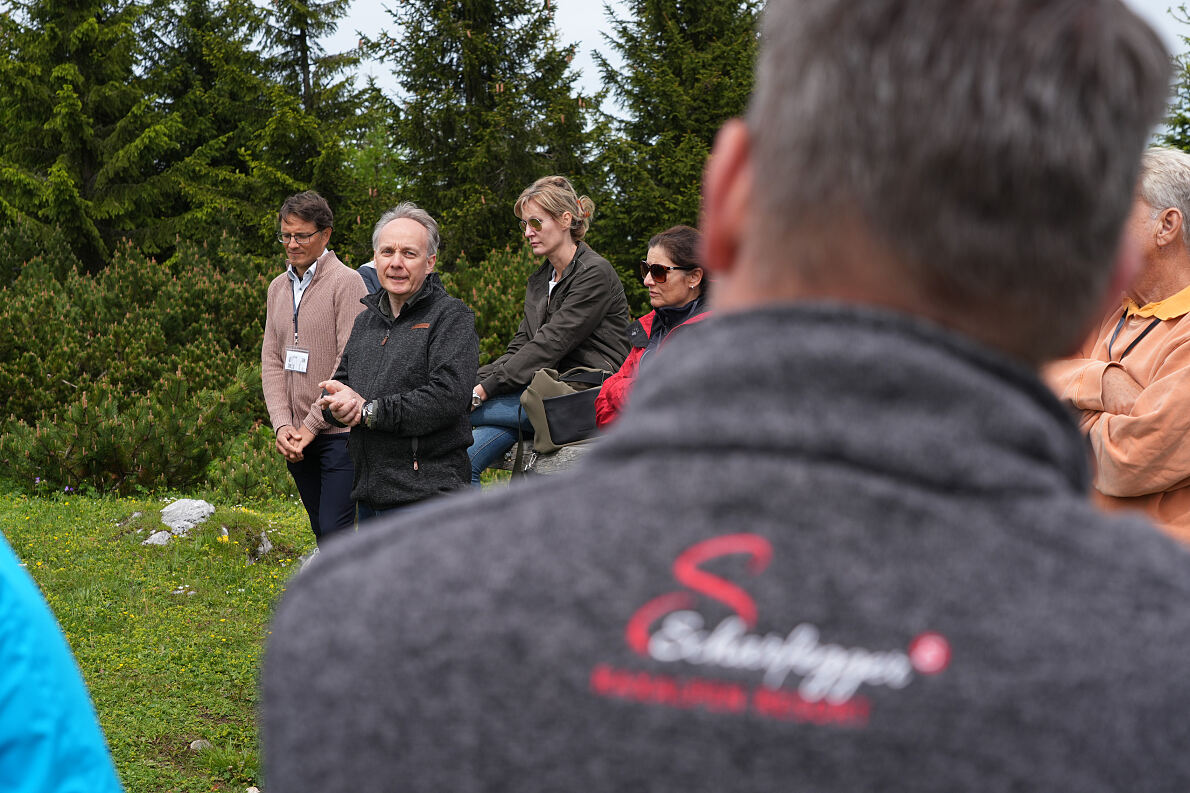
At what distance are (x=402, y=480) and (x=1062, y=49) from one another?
4.05 metres

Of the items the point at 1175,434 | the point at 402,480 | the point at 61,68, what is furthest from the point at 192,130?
the point at 1175,434

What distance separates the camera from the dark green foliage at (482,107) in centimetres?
2145

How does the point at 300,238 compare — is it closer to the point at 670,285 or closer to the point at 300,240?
the point at 300,240

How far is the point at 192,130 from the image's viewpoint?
2594cm

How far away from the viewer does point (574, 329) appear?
17.2 ft

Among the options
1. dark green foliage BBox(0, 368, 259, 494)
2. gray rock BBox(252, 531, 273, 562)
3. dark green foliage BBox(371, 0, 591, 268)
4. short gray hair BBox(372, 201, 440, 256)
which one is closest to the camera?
short gray hair BBox(372, 201, 440, 256)

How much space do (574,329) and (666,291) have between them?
81 cm

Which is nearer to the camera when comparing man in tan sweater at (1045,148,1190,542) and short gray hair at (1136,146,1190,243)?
man in tan sweater at (1045,148,1190,542)

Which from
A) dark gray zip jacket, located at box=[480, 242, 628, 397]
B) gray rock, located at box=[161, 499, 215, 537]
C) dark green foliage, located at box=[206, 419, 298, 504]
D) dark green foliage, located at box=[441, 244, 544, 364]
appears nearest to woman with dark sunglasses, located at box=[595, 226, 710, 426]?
dark gray zip jacket, located at box=[480, 242, 628, 397]

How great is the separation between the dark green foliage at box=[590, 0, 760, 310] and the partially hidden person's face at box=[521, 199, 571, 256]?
15.8m

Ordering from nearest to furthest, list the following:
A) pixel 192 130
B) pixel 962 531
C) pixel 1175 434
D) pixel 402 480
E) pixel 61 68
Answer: pixel 962 531 → pixel 1175 434 → pixel 402 480 → pixel 61 68 → pixel 192 130

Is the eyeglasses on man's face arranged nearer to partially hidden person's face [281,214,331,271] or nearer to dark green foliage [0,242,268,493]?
partially hidden person's face [281,214,331,271]

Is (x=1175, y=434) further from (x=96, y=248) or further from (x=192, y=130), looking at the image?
(x=192, y=130)

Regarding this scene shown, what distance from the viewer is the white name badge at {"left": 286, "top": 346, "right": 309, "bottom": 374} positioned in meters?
5.45
